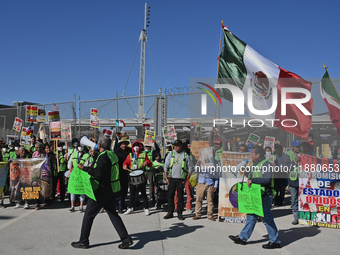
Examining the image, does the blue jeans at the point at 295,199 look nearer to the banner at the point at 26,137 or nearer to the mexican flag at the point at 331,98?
the mexican flag at the point at 331,98

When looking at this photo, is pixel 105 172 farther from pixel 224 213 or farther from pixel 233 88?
pixel 233 88

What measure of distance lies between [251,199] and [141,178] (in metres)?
3.30

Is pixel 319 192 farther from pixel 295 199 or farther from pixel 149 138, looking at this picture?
pixel 149 138

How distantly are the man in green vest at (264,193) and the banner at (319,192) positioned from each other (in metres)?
2.00

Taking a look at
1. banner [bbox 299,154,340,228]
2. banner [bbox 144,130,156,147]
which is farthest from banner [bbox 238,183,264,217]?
banner [bbox 144,130,156,147]

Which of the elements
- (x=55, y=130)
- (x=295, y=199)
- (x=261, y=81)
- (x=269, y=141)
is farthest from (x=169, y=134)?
(x=295, y=199)

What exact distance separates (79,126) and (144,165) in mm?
8846

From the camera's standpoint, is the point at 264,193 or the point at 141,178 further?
the point at 141,178

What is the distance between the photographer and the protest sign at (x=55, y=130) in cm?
1025

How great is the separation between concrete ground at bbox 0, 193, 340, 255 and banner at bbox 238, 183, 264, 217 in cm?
65

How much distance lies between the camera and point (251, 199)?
5.38 m

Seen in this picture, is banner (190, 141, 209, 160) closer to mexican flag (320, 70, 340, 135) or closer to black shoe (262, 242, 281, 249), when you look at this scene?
mexican flag (320, 70, 340, 135)

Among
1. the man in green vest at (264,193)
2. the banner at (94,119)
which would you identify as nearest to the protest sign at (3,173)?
the banner at (94,119)

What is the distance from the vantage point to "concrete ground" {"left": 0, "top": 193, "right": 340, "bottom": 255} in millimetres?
5094
